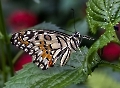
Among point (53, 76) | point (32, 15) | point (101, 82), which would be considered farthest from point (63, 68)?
point (32, 15)

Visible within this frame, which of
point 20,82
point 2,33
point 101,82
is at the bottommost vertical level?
point 101,82

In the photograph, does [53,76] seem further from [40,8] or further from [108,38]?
[40,8]

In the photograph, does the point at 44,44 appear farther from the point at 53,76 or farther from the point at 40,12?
the point at 40,12

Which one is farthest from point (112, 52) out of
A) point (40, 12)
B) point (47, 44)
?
point (47, 44)

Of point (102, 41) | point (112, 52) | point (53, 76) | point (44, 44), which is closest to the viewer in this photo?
point (102, 41)

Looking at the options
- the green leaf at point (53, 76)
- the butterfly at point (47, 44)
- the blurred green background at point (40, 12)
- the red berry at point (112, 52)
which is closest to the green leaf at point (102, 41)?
the green leaf at point (53, 76)

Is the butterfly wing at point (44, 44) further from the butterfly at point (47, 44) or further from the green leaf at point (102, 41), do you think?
the green leaf at point (102, 41)
